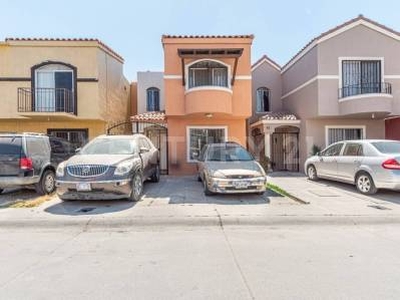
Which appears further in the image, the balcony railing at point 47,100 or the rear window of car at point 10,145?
the balcony railing at point 47,100

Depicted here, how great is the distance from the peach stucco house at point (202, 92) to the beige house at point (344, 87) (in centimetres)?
264

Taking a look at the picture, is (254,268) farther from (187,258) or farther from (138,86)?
(138,86)

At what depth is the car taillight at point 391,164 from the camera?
30.5ft

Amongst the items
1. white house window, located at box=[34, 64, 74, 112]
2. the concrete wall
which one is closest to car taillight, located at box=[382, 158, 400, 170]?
white house window, located at box=[34, 64, 74, 112]

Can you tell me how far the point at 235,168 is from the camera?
952 cm

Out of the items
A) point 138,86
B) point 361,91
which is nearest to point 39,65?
point 138,86

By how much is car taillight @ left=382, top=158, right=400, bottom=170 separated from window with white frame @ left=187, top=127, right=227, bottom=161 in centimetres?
792

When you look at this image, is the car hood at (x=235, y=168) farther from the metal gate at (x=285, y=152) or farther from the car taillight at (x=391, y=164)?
the metal gate at (x=285, y=152)

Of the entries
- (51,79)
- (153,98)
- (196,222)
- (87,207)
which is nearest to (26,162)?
(87,207)

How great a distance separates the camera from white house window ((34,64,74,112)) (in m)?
15.7

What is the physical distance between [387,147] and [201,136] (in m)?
8.41

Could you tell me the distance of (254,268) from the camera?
4520 mm

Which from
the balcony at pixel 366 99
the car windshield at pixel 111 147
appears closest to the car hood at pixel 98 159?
the car windshield at pixel 111 147

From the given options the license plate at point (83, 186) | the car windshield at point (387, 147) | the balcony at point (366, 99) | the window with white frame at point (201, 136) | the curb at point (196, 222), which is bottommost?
the curb at point (196, 222)
